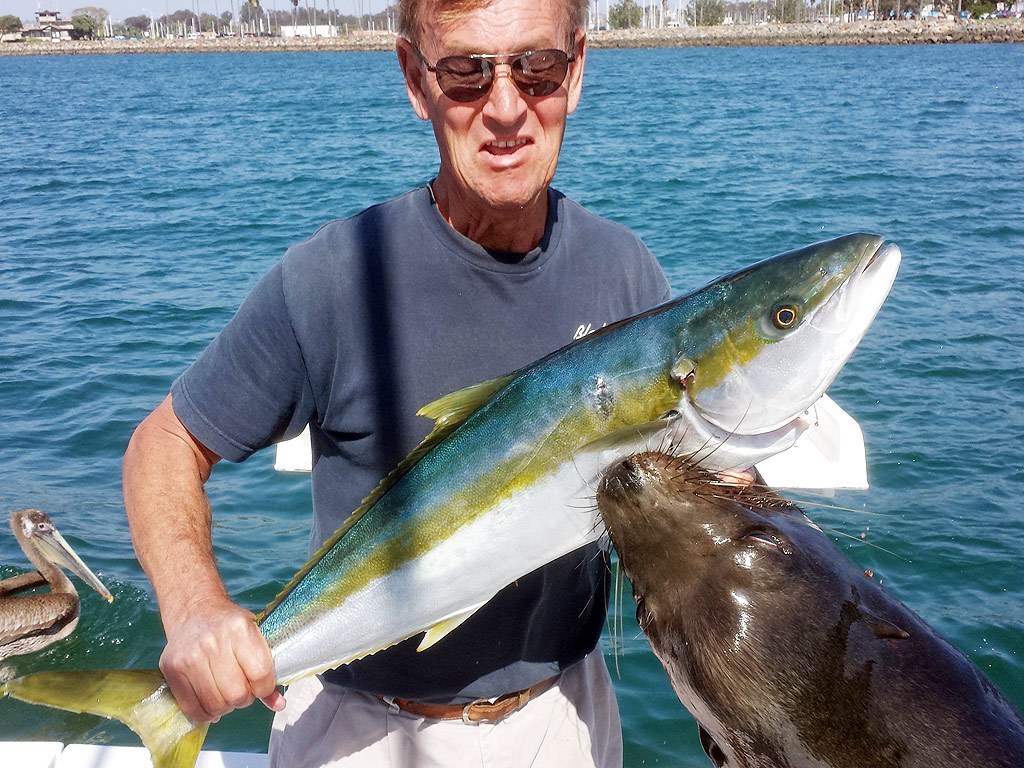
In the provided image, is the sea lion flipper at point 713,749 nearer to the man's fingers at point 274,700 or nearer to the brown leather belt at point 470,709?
the brown leather belt at point 470,709

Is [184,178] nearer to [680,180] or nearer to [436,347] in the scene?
[680,180]

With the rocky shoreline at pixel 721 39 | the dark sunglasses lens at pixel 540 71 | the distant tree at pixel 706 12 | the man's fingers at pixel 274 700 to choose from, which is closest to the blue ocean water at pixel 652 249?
the man's fingers at pixel 274 700

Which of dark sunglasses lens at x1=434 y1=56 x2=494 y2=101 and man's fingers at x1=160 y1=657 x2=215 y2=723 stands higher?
dark sunglasses lens at x1=434 y1=56 x2=494 y2=101

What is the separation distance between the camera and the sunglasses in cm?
274

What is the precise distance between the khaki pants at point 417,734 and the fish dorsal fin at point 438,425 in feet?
2.27

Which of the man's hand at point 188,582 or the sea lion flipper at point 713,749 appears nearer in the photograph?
the sea lion flipper at point 713,749

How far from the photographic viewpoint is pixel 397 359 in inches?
111

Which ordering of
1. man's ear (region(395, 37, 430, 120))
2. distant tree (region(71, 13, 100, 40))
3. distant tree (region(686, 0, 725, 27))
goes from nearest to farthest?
1. man's ear (region(395, 37, 430, 120))
2. distant tree (region(686, 0, 725, 27))
3. distant tree (region(71, 13, 100, 40))

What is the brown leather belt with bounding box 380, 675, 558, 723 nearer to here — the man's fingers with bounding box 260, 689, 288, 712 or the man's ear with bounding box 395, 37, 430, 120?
the man's fingers with bounding box 260, 689, 288, 712

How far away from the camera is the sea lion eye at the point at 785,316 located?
2.29m

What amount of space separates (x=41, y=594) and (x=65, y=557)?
0.36 metres

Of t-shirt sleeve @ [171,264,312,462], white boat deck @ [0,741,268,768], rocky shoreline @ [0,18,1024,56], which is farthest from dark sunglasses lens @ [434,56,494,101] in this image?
rocky shoreline @ [0,18,1024,56]

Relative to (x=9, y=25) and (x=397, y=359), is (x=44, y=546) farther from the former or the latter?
(x=9, y=25)

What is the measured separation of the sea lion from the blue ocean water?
250 mm
